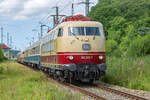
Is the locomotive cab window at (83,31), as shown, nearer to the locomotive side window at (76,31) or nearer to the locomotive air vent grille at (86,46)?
the locomotive side window at (76,31)

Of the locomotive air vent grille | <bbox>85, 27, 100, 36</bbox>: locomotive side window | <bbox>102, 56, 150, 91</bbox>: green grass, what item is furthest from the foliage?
the locomotive air vent grille

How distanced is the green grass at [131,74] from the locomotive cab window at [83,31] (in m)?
2.74

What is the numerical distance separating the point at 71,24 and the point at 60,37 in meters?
0.91

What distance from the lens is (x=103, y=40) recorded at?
13.1 metres

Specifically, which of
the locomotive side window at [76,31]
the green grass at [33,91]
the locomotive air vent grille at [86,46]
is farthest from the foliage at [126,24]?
the green grass at [33,91]

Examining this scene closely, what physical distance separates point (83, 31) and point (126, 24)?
40969 millimetres

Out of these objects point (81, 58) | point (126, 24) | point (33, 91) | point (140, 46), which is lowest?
point (33, 91)

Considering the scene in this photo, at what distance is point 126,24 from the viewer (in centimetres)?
5256

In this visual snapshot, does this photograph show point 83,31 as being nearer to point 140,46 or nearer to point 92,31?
point 92,31

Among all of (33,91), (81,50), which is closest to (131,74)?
(81,50)

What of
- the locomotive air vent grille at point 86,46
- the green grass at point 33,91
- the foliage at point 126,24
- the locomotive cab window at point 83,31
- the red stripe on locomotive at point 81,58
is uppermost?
the foliage at point 126,24

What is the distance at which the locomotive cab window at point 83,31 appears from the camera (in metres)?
13.0

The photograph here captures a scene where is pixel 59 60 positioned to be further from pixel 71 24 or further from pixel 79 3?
pixel 79 3

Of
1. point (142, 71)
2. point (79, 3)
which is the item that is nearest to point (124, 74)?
point (142, 71)
